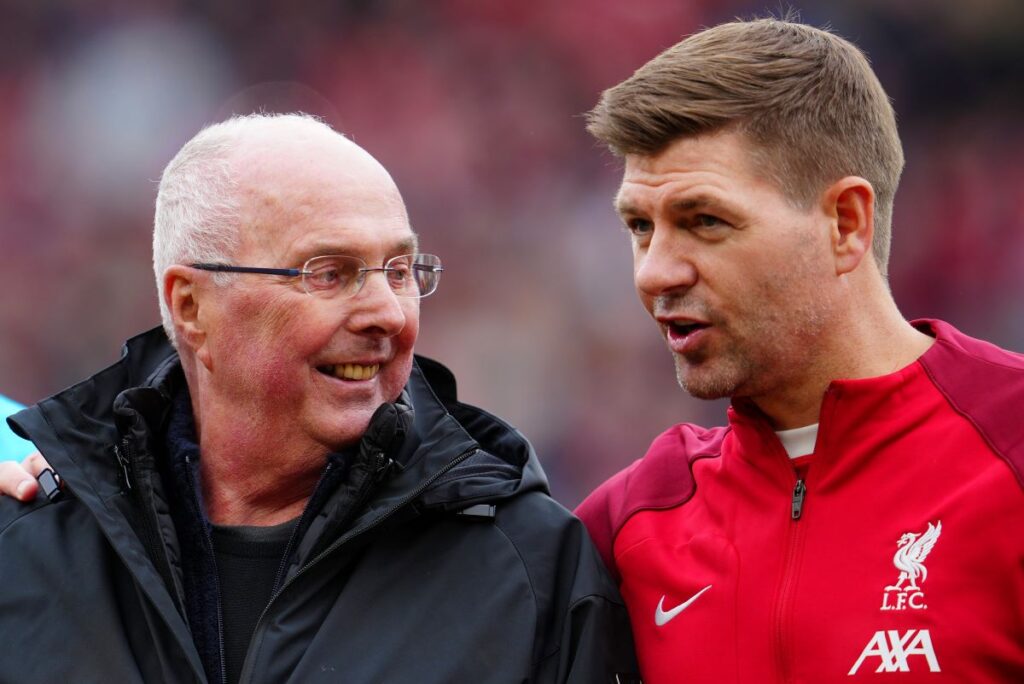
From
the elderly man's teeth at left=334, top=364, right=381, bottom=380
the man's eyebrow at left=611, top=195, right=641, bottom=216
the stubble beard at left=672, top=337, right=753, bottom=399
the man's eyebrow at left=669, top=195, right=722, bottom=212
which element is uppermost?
the man's eyebrow at left=611, top=195, right=641, bottom=216

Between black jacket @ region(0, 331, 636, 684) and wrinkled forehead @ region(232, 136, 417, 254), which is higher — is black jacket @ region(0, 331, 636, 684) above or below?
below

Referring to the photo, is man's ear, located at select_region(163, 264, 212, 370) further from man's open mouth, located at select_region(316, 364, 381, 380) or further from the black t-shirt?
the black t-shirt

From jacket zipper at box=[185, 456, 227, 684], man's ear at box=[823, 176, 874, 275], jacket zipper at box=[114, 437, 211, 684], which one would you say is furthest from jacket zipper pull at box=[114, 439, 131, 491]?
man's ear at box=[823, 176, 874, 275]

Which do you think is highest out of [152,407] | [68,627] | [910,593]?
[152,407]

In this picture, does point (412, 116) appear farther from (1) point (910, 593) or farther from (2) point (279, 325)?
(1) point (910, 593)

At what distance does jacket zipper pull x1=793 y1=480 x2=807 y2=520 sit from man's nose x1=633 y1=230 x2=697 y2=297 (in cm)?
43

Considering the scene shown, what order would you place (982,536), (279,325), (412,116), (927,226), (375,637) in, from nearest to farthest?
(982,536), (375,637), (279,325), (927,226), (412,116)

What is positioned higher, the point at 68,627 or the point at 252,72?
Answer: the point at 252,72

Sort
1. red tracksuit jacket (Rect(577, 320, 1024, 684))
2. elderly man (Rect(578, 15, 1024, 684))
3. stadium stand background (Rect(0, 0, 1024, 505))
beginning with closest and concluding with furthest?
red tracksuit jacket (Rect(577, 320, 1024, 684)) < elderly man (Rect(578, 15, 1024, 684)) < stadium stand background (Rect(0, 0, 1024, 505))

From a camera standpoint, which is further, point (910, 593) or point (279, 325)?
point (279, 325)

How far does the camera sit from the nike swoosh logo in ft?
7.79

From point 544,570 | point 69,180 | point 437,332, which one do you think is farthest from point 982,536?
point 69,180

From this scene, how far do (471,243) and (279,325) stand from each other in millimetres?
4203

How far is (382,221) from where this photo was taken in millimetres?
2621
